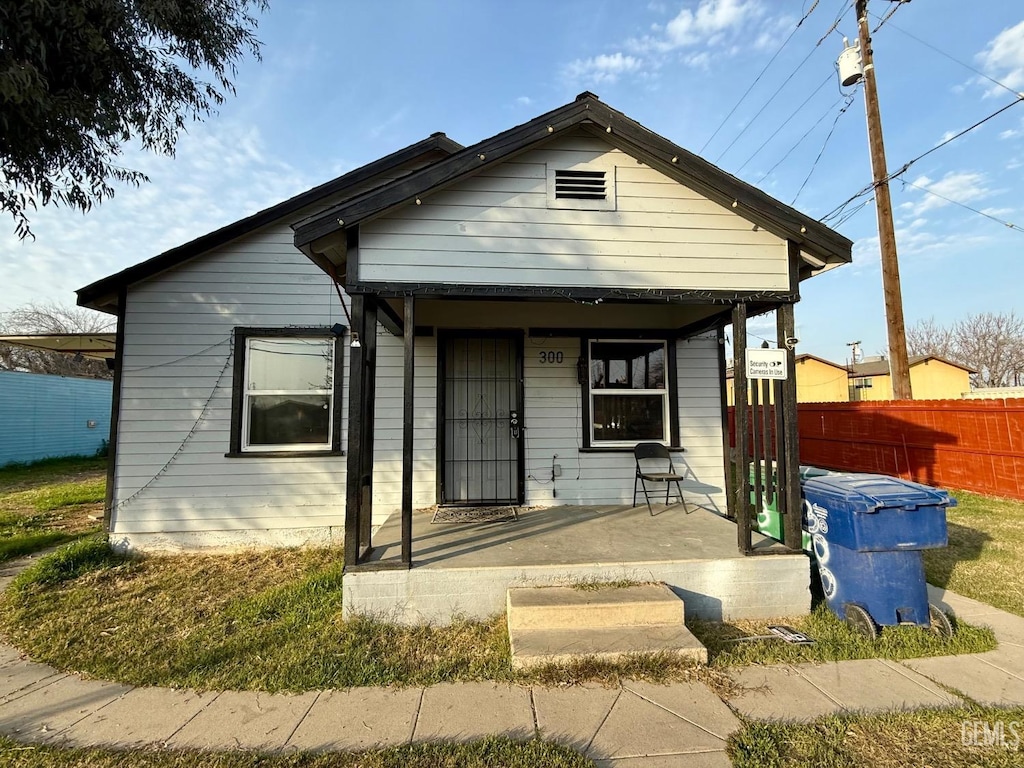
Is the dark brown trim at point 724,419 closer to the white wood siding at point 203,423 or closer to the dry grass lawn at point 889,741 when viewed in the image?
the dry grass lawn at point 889,741

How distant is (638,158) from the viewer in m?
3.92

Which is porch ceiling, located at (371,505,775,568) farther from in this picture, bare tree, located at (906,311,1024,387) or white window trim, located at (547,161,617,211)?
bare tree, located at (906,311,1024,387)

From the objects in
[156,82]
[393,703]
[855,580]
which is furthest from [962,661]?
[156,82]

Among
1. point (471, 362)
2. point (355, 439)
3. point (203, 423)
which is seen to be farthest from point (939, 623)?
point (203, 423)

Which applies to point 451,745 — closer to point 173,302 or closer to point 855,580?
point 855,580

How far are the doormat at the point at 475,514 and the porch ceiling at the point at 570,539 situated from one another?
12 centimetres

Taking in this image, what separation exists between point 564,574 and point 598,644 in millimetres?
609

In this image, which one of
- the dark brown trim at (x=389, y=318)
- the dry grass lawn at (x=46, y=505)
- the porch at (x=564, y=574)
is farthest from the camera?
the dry grass lawn at (x=46, y=505)

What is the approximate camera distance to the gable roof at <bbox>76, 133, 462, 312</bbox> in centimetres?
508

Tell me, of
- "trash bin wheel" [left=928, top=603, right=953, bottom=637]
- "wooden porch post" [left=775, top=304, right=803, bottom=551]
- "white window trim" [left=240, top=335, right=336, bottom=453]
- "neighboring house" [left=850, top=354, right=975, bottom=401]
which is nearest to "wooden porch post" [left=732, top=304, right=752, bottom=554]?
"wooden porch post" [left=775, top=304, right=803, bottom=551]

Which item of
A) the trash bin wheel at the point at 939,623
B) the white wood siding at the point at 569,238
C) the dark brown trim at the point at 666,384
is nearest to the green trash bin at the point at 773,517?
the trash bin wheel at the point at 939,623

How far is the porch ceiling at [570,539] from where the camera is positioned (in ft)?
11.8

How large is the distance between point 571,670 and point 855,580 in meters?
2.27

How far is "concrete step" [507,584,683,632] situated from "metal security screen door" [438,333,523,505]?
231cm
